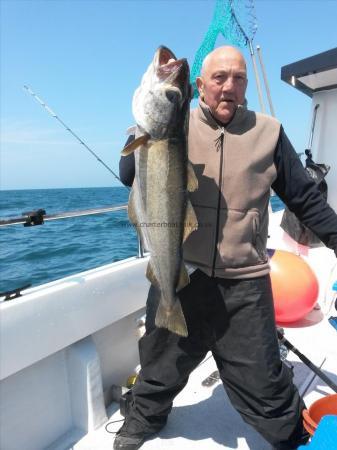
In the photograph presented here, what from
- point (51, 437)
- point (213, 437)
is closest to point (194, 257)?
point (213, 437)

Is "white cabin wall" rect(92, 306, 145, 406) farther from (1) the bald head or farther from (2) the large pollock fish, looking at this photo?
(1) the bald head

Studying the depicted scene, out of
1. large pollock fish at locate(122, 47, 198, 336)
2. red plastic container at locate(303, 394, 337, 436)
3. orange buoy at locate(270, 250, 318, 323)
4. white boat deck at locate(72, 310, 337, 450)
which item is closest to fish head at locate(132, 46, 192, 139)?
large pollock fish at locate(122, 47, 198, 336)

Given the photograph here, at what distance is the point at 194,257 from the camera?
264cm

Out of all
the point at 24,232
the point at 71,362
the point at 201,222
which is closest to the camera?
the point at 201,222

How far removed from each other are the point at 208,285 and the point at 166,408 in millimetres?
1074

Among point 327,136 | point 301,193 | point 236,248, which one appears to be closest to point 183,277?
point 236,248

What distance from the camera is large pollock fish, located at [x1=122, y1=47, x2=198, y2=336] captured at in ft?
6.87

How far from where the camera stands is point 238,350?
8.63 ft

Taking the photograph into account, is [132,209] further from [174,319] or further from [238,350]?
[238,350]

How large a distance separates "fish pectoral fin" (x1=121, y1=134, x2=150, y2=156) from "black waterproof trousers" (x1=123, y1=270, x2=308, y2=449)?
97 centimetres

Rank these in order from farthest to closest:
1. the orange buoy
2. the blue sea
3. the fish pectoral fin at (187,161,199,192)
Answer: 1. the blue sea
2. the orange buoy
3. the fish pectoral fin at (187,161,199,192)

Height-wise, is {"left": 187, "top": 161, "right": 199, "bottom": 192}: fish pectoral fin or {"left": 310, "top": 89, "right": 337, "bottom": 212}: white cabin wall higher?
{"left": 310, "top": 89, "right": 337, "bottom": 212}: white cabin wall

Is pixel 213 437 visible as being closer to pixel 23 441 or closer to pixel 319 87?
pixel 23 441

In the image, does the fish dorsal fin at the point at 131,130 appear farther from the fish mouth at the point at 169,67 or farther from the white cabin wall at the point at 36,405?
the white cabin wall at the point at 36,405
